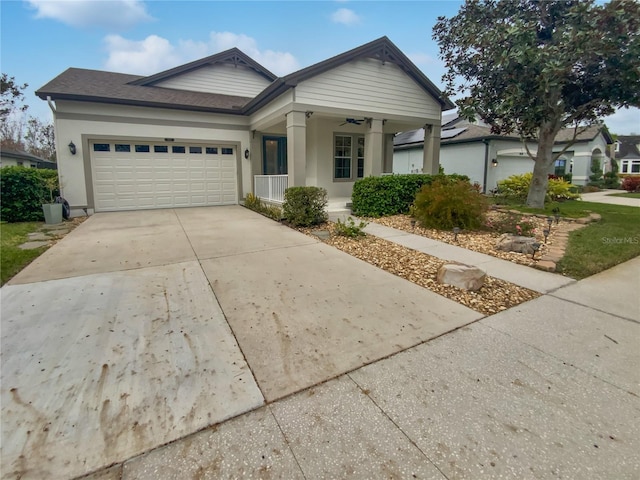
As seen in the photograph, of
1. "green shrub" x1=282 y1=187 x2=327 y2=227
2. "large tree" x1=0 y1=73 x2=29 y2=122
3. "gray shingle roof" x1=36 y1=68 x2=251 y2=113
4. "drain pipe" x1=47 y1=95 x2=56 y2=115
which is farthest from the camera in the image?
"large tree" x1=0 y1=73 x2=29 y2=122

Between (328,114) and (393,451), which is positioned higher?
(328,114)

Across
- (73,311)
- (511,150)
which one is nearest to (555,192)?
(511,150)

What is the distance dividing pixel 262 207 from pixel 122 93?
6183 millimetres

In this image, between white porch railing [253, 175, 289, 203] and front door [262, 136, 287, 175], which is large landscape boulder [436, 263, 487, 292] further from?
front door [262, 136, 287, 175]

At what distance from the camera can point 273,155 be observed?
13.8 m

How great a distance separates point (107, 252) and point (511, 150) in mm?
18382

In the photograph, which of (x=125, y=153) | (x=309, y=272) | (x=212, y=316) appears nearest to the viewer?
(x=212, y=316)

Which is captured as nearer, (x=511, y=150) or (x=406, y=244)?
(x=406, y=244)

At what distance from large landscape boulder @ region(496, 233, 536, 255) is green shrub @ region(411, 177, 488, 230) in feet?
4.23

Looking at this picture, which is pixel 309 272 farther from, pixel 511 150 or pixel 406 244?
pixel 511 150

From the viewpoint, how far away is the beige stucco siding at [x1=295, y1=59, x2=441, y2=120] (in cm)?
962

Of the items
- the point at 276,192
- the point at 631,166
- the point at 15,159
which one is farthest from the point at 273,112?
the point at 631,166

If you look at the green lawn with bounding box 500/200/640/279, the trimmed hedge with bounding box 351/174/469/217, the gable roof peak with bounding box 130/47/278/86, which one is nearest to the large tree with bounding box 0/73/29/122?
the gable roof peak with bounding box 130/47/278/86

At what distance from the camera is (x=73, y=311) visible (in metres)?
3.60
